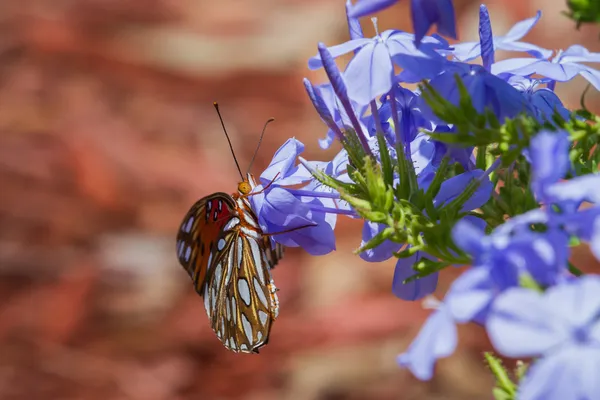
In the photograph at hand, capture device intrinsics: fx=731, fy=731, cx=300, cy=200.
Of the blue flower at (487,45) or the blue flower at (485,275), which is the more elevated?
the blue flower at (487,45)

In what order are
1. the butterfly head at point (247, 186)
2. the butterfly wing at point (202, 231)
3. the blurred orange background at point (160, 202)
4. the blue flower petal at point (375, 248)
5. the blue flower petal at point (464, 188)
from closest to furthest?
the blue flower petal at point (464, 188)
the blue flower petal at point (375, 248)
the butterfly head at point (247, 186)
the butterfly wing at point (202, 231)
the blurred orange background at point (160, 202)

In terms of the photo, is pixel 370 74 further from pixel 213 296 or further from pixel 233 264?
pixel 213 296

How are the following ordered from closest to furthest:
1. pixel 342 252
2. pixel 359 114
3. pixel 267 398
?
pixel 359 114 < pixel 267 398 < pixel 342 252

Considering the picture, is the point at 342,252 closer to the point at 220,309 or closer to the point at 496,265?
the point at 220,309

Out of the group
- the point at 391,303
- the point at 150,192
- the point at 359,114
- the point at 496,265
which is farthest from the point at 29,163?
the point at 496,265

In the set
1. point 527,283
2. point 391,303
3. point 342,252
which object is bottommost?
point 527,283

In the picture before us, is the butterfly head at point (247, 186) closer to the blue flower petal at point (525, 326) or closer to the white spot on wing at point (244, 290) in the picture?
the white spot on wing at point (244, 290)

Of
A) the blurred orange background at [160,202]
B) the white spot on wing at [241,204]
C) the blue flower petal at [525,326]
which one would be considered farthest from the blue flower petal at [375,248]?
the blurred orange background at [160,202]
